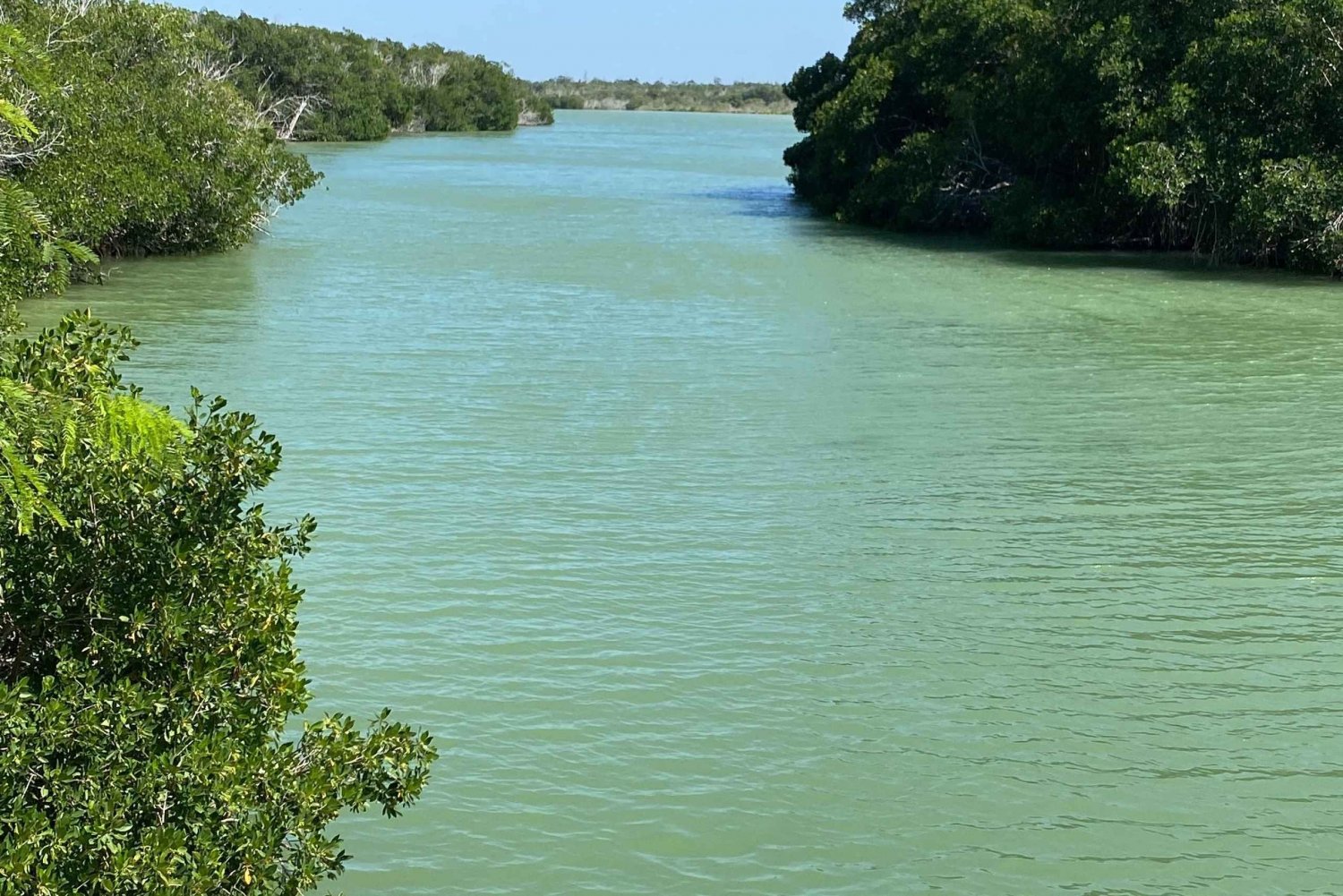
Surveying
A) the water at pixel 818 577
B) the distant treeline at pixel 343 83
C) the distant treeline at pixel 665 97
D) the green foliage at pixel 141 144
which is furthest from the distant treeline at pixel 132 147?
the distant treeline at pixel 665 97

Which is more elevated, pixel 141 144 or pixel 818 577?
pixel 141 144

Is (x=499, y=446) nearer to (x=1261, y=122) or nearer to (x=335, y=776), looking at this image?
(x=335, y=776)

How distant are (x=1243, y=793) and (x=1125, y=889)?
1120 mm

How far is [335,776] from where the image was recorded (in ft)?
16.6

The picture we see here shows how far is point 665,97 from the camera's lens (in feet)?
573

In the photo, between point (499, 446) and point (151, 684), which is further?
point (499, 446)

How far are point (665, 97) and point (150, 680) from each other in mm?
174176

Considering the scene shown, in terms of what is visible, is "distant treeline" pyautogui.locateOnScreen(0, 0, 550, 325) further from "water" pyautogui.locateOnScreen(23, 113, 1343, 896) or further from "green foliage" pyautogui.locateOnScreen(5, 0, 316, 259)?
"water" pyautogui.locateOnScreen(23, 113, 1343, 896)

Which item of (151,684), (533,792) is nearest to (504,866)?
(533,792)

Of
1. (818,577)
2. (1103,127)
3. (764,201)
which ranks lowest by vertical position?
(818,577)

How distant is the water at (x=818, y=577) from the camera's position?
6500 mm

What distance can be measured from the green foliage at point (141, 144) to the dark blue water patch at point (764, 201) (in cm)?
1225

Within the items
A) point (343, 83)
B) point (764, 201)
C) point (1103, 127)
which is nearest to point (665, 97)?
point (343, 83)

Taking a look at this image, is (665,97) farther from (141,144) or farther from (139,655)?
(139,655)
